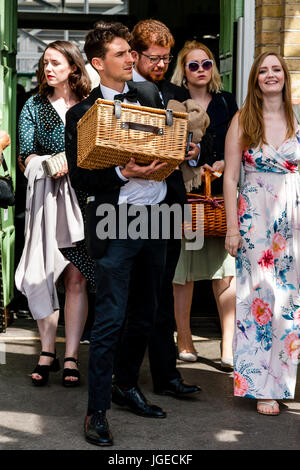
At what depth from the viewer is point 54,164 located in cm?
502

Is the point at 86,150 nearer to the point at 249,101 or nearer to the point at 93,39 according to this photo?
the point at 93,39

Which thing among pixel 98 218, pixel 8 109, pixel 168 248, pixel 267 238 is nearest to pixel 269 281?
pixel 267 238

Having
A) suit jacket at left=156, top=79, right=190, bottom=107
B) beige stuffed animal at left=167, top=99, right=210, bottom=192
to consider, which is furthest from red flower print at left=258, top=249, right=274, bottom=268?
suit jacket at left=156, top=79, right=190, bottom=107

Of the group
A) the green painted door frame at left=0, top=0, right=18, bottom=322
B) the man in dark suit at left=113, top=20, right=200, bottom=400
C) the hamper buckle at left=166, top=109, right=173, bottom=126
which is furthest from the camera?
the green painted door frame at left=0, top=0, right=18, bottom=322

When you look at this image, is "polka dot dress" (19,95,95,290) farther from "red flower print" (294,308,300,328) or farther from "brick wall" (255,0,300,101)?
"brick wall" (255,0,300,101)

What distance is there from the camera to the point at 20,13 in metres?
→ 9.15

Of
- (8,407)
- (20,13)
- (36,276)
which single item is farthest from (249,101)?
(20,13)

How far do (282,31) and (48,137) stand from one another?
74.4 inches

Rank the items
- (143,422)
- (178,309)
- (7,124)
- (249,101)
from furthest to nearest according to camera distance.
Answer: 1. (7,124)
2. (178,309)
3. (249,101)
4. (143,422)

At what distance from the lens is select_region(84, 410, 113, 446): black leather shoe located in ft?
13.1

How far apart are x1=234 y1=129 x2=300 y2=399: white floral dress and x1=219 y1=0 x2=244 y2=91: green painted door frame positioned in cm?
185

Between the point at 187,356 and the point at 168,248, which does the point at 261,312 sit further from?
the point at 187,356

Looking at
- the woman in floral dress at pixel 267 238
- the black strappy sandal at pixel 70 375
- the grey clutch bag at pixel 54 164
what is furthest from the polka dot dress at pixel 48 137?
the woman in floral dress at pixel 267 238

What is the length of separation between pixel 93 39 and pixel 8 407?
2051 mm
